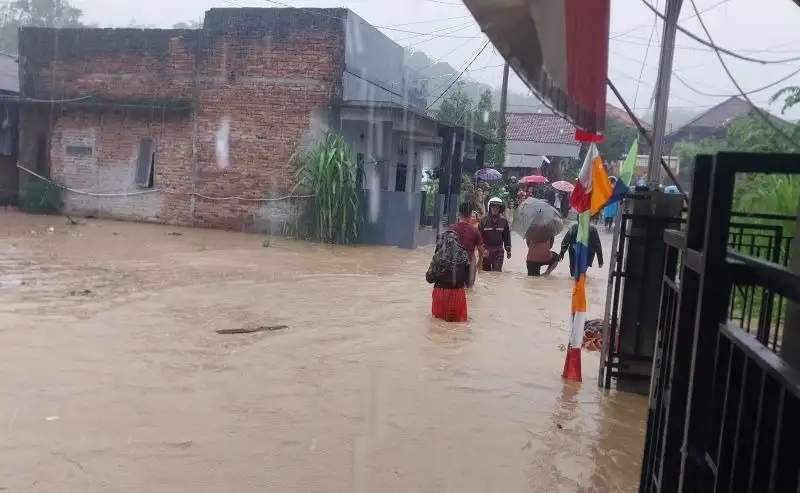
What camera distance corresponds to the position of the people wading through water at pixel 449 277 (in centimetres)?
806

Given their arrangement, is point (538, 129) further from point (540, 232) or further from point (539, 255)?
point (540, 232)

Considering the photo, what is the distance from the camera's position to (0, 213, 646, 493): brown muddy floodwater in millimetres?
4254

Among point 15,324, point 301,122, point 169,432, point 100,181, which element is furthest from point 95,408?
point 100,181

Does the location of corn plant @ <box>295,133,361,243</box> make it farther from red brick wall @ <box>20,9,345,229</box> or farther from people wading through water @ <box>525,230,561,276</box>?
people wading through water @ <box>525,230,561,276</box>

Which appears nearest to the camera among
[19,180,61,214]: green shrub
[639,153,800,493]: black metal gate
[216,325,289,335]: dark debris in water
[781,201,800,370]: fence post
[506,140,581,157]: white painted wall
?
[639,153,800,493]: black metal gate

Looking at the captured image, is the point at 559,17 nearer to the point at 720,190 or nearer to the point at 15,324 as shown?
the point at 720,190

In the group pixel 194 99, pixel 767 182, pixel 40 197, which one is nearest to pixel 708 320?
pixel 767 182

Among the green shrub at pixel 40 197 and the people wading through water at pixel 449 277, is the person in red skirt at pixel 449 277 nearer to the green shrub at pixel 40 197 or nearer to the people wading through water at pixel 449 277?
the people wading through water at pixel 449 277

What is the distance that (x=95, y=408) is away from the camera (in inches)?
200

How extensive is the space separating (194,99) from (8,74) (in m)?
9.40

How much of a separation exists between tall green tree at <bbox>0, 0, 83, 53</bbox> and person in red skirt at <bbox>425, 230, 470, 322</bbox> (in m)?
47.9

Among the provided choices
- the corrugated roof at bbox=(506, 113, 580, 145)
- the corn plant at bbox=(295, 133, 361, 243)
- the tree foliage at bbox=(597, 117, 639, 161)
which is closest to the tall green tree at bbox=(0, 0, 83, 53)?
the corrugated roof at bbox=(506, 113, 580, 145)

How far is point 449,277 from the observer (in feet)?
26.8

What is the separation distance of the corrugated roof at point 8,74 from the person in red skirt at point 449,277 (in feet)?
60.7
